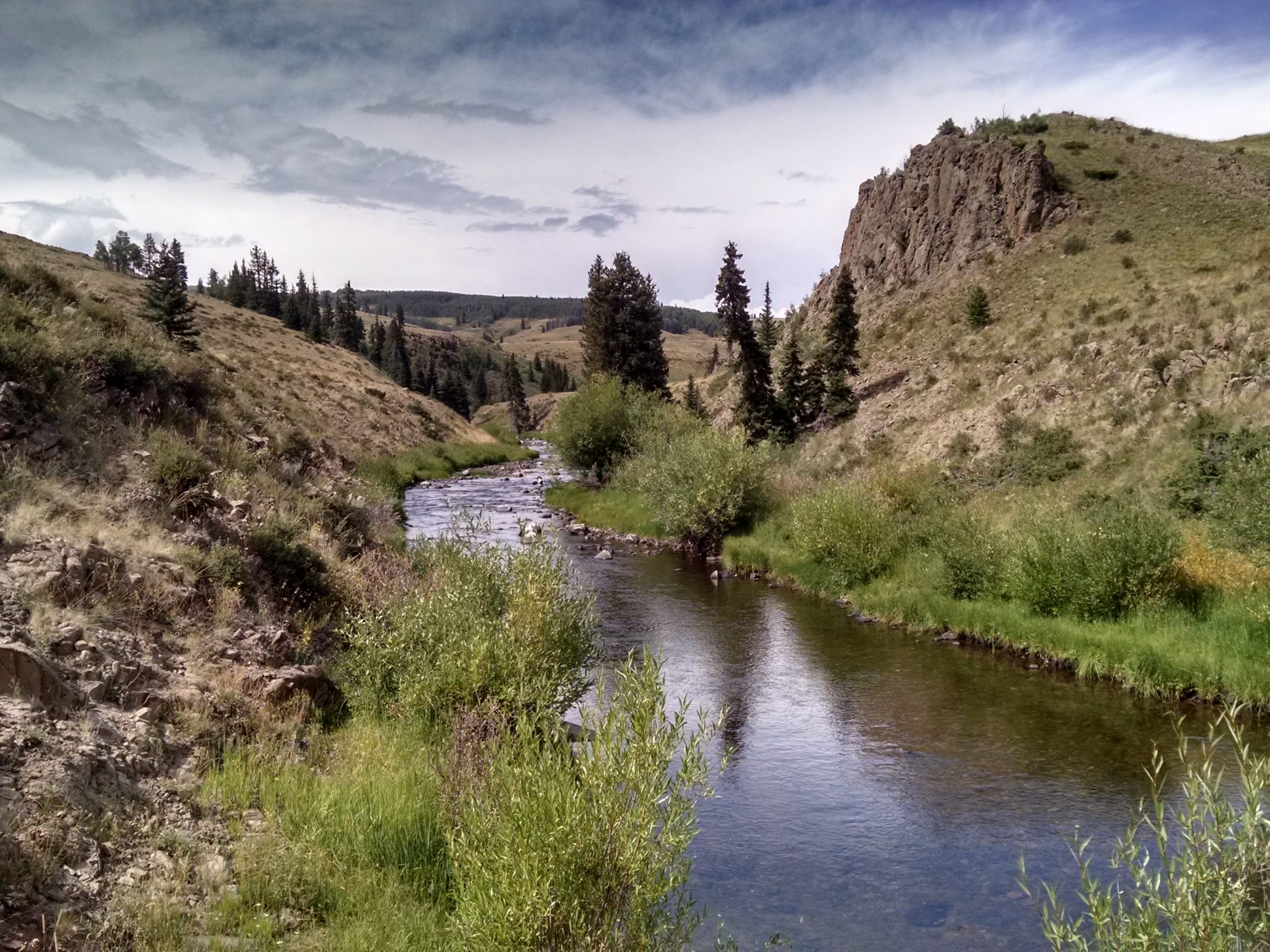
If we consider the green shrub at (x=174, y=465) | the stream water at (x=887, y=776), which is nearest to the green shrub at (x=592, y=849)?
the stream water at (x=887, y=776)

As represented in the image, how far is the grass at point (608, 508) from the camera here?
4400cm

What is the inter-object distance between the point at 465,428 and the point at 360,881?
102 m

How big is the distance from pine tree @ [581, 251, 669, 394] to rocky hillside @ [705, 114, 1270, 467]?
8.30 meters

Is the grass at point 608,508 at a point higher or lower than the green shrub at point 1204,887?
lower

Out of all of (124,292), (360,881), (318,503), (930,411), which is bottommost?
(360,881)

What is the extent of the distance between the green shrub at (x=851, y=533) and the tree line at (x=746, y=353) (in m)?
18.2

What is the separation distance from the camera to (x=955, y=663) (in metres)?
22.4

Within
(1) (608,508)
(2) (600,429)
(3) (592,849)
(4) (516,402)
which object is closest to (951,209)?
(2) (600,429)

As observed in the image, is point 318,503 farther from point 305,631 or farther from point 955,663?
point 955,663

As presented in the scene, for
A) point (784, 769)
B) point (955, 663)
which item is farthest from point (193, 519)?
point (955, 663)

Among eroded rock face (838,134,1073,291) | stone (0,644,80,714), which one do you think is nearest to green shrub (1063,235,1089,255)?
eroded rock face (838,134,1073,291)

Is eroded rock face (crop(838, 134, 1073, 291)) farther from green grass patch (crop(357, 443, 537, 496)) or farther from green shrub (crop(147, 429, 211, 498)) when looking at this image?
green shrub (crop(147, 429, 211, 498))

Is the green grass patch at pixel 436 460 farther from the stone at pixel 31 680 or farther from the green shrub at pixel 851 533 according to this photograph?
the stone at pixel 31 680

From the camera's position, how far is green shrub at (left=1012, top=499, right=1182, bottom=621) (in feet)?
70.5
